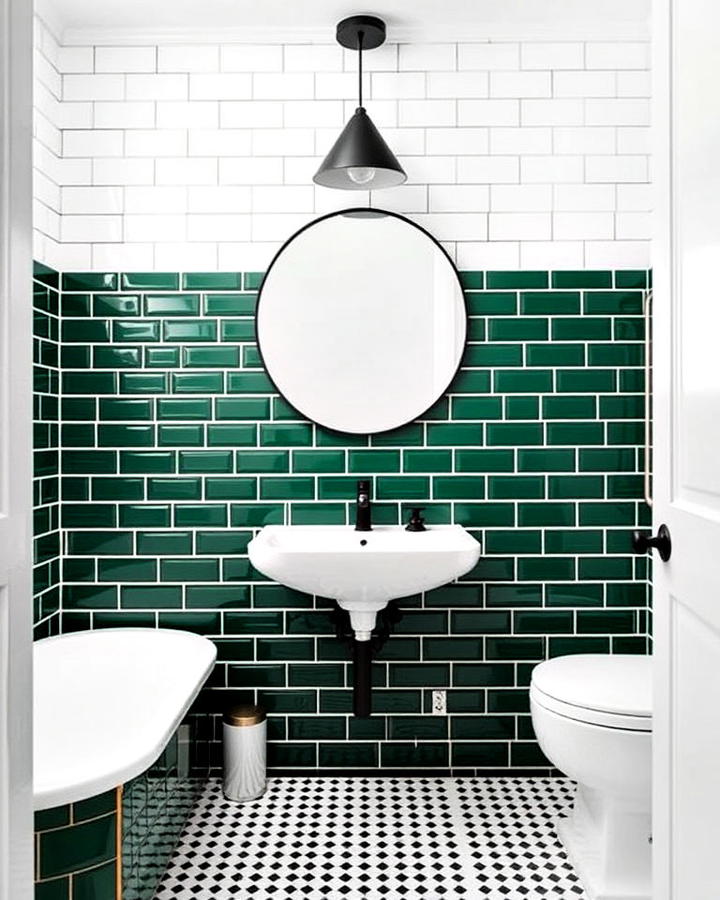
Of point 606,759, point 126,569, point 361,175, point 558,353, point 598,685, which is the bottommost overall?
point 606,759

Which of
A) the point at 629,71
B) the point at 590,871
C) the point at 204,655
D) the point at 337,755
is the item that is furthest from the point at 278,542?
the point at 629,71

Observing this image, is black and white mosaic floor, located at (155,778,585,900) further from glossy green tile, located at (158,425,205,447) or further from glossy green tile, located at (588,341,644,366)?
glossy green tile, located at (588,341,644,366)

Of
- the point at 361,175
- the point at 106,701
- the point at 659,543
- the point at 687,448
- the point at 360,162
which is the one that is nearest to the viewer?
the point at 687,448

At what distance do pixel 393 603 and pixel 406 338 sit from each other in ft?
3.18

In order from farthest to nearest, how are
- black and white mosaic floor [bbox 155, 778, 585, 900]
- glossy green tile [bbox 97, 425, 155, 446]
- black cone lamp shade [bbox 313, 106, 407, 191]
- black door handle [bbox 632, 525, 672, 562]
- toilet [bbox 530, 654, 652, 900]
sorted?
glossy green tile [bbox 97, 425, 155, 446], black cone lamp shade [bbox 313, 106, 407, 191], black and white mosaic floor [bbox 155, 778, 585, 900], toilet [bbox 530, 654, 652, 900], black door handle [bbox 632, 525, 672, 562]

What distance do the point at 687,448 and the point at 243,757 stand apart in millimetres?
2061

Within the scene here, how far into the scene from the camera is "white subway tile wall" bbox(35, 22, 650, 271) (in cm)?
300

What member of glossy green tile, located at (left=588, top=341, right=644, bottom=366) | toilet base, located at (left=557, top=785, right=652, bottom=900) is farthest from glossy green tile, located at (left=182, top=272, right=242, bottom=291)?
toilet base, located at (left=557, top=785, right=652, bottom=900)

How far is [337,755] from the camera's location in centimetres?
304

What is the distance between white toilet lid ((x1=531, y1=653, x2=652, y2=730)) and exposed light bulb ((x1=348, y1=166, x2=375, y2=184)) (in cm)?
168

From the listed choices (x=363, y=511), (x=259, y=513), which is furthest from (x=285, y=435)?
(x=363, y=511)

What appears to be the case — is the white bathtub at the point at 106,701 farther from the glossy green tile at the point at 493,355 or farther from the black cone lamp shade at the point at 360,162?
the black cone lamp shade at the point at 360,162

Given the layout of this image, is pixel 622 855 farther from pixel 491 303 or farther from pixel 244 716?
pixel 491 303

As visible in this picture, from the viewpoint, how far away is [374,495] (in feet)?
9.95
